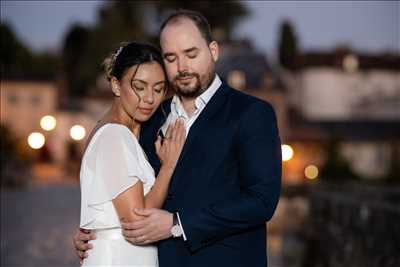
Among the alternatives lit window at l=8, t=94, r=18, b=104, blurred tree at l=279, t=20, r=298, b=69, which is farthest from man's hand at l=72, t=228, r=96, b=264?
blurred tree at l=279, t=20, r=298, b=69

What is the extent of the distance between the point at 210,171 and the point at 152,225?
0.36 metres

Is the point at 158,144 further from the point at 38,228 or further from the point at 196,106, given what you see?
the point at 38,228

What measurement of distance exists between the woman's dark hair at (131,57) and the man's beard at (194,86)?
16cm

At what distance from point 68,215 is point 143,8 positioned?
46.8 meters

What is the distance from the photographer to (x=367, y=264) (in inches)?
Answer: 410

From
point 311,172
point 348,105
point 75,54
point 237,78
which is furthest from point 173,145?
point 75,54

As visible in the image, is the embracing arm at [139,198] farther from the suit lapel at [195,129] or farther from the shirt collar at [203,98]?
the shirt collar at [203,98]

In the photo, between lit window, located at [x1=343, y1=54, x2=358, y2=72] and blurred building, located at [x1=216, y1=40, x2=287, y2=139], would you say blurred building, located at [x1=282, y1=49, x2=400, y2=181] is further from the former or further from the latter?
blurred building, located at [x1=216, y1=40, x2=287, y2=139]

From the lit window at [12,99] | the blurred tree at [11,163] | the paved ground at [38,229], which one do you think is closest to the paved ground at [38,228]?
the paved ground at [38,229]

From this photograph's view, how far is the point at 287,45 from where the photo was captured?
2479 inches

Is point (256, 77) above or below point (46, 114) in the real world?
above

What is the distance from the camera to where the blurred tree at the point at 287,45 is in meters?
61.2

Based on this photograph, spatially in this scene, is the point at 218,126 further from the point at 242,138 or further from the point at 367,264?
the point at 367,264

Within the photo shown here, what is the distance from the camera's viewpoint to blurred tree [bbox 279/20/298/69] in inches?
2409
